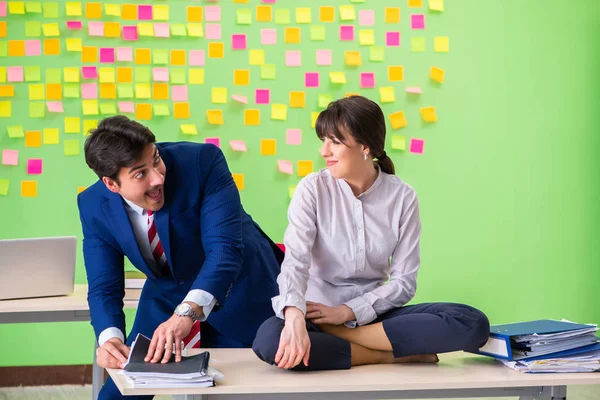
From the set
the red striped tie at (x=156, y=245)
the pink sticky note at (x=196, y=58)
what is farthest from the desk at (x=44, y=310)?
the pink sticky note at (x=196, y=58)

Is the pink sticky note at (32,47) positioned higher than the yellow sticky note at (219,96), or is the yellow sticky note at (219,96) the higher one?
the pink sticky note at (32,47)

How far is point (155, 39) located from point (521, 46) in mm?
1720

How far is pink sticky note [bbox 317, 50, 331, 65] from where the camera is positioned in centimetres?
375

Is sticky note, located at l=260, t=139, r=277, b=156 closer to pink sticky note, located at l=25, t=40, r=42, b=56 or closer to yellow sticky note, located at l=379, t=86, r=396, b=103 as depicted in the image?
yellow sticky note, located at l=379, t=86, r=396, b=103

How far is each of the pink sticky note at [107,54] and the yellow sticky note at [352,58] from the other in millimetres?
1061

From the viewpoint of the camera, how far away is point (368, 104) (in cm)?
203

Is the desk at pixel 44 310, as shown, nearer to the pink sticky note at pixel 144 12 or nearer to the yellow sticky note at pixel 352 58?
the pink sticky note at pixel 144 12

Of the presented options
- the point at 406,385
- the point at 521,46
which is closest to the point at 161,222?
the point at 406,385

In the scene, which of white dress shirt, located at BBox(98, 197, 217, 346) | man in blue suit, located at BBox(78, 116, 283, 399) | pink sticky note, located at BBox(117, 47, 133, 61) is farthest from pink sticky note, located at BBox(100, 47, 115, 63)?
white dress shirt, located at BBox(98, 197, 217, 346)

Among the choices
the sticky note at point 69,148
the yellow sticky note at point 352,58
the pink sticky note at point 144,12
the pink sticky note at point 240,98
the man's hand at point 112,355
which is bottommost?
the man's hand at point 112,355

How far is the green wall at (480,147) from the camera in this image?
3723mm

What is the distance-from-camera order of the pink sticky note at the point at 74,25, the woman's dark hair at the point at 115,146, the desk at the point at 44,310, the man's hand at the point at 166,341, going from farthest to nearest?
the pink sticky note at the point at 74,25, the desk at the point at 44,310, the woman's dark hair at the point at 115,146, the man's hand at the point at 166,341

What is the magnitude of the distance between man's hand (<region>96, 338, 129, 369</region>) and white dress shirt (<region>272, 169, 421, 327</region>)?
474mm

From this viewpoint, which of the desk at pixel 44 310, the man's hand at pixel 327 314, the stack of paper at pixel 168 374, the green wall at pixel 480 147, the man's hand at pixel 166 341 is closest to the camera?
the stack of paper at pixel 168 374
